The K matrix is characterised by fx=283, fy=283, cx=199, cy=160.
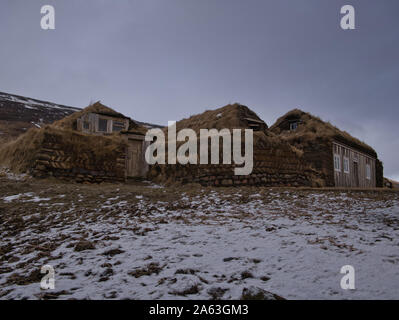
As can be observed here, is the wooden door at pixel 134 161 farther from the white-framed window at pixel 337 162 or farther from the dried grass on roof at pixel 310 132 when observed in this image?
the white-framed window at pixel 337 162

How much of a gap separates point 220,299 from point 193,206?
3974mm

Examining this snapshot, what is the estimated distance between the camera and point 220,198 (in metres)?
7.41

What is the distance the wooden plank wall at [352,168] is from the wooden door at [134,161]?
12.0m

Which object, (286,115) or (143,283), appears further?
(286,115)

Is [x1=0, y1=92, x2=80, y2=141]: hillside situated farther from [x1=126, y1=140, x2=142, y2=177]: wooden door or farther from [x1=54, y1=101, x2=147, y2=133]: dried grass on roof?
[x1=126, y1=140, x2=142, y2=177]: wooden door

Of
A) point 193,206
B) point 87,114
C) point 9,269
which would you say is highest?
point 87,114

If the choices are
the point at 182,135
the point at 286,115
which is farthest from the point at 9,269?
the point at 286,115

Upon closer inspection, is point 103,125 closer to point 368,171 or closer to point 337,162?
point 337,162

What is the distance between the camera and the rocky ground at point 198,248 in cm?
278

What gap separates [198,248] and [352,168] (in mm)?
18757

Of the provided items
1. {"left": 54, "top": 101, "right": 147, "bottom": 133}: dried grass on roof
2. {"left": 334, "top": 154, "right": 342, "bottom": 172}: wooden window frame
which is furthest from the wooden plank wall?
{"left": 54, "top": 101, "right": 147, "bottom": 133}: dried grass on roof

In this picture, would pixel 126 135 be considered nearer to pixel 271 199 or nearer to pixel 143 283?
pixel 271 199

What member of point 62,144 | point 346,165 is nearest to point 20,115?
point 62,144

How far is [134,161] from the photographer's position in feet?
55.2
